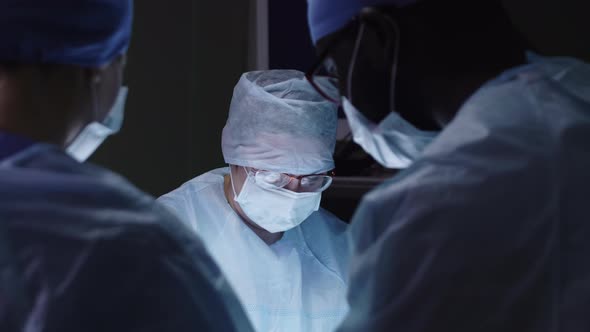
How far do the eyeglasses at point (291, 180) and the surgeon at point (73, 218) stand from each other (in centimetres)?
72

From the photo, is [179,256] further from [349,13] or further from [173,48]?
[173,48]

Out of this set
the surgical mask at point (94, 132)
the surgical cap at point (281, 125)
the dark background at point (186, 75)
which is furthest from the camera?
the dark background at point (186, 75)

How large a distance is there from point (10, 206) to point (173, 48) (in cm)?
151

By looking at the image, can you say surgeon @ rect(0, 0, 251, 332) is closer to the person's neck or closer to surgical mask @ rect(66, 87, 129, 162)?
surgical mask @ rect(66, 87, 129, 162)

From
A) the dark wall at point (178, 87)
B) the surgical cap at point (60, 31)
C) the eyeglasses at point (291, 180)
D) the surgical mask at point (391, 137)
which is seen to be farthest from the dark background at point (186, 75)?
the surgical cap at point (60, 31)

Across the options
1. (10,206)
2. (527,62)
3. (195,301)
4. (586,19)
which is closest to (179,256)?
(195,301)

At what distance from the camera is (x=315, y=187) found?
162 centimetres

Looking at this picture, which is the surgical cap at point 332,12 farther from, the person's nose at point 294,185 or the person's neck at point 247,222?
the person's neck at point 247,222

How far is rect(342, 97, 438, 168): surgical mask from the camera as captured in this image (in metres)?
0.91

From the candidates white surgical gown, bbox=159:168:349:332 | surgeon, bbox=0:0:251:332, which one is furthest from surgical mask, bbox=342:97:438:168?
white surgical gown, bbox=159:168:349:332

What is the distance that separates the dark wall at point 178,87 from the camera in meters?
1.98

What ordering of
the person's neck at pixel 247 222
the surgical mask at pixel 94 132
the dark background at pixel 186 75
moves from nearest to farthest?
the surgical mask at pixel 94 132, the person's neck at pixel 247 222, the dark background at pixel 186 75

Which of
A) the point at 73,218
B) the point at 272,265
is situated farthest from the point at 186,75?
the point at 73,218

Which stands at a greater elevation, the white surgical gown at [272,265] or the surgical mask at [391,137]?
the surgical mask at [391,137]
